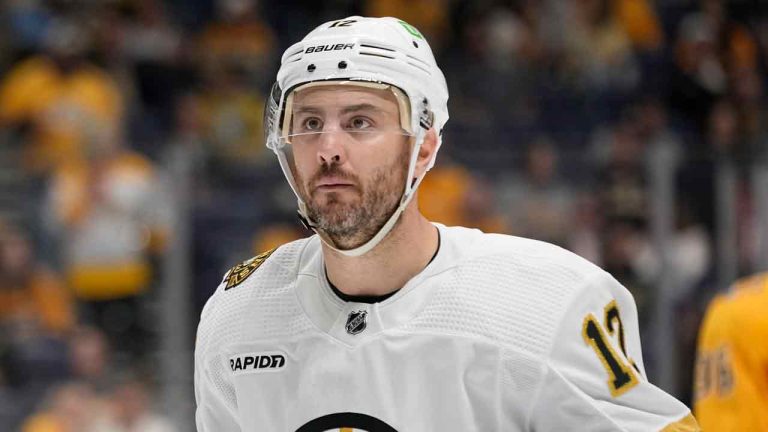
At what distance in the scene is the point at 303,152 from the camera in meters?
2.42

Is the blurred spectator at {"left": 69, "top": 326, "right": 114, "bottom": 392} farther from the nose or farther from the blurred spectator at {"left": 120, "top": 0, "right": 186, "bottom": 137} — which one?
the nose

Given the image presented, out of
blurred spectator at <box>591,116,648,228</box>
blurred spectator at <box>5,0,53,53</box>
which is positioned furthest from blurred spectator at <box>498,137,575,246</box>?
blurred spectator at <box>5,0,53,53</box>

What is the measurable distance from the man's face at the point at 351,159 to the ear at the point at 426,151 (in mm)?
58

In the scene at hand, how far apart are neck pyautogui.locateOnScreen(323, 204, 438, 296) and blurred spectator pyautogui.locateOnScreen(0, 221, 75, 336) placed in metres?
3.95

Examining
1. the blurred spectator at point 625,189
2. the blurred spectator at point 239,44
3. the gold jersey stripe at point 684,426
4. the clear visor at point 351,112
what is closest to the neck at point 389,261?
the clear visor at point 351,112

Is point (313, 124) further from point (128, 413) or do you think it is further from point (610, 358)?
point (128, 413)

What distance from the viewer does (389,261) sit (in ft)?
8.07

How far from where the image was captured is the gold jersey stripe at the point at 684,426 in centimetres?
228

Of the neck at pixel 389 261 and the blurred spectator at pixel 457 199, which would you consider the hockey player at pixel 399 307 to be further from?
the blurred spectator at pixel 457 199

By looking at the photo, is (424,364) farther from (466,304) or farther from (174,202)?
(174,202)

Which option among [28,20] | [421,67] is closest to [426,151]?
[421,67]

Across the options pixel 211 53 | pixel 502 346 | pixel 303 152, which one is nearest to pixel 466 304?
pixel 502 346

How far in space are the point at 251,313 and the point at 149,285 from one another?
378 cm

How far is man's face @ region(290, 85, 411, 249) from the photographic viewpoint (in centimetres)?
236
